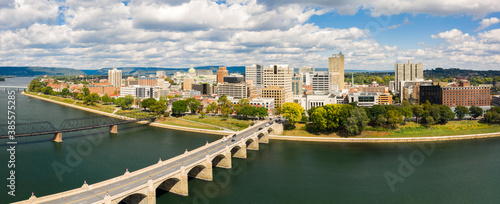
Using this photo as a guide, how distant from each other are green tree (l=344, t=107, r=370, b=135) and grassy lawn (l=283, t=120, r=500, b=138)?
1905 mm

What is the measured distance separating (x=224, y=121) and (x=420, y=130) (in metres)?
46.4

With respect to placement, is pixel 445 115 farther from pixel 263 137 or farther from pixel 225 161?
pixel 225 161

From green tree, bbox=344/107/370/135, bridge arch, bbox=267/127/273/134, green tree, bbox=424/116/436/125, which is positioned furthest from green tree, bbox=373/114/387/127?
bridge arch, bbox=267/127/273/134

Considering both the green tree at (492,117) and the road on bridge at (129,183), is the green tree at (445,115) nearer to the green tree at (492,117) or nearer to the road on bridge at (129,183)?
the green tree at (492,117)

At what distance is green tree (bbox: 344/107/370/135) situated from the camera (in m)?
65.6

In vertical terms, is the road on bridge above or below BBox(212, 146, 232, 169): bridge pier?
above

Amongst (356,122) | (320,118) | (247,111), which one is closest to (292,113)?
(320,118)

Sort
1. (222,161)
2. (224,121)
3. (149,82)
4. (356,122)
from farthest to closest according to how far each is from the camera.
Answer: (149,82), (224,121), (356,122), (222,161)

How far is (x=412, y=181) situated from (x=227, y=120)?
51.4m

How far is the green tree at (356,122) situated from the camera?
6556 cm

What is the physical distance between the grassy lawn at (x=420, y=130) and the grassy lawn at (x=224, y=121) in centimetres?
1239

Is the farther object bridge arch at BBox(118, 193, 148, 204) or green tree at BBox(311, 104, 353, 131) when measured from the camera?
green tree at BBox(311, 104, 353, 131)

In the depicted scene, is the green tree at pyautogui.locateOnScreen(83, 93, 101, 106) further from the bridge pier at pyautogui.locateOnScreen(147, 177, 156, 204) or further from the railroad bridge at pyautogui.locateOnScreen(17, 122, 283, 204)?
the bridge pier at pyautogui.locateOnScreen(147, 177, 156, 204)

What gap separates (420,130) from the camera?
70875mm
